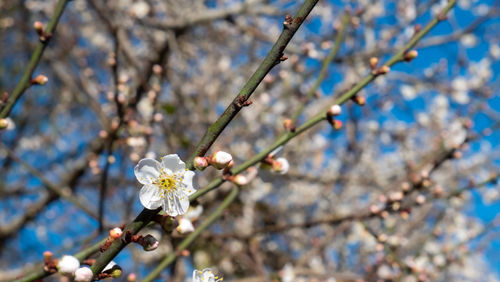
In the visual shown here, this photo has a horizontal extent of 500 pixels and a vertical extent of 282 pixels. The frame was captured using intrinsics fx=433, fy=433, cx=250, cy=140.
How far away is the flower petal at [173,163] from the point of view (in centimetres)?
125

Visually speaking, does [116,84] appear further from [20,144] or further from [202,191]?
[20,144]

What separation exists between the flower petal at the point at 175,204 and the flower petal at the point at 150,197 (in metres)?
0.03

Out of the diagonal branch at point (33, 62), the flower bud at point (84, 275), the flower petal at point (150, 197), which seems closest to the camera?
the flower bud at point (84, 275)

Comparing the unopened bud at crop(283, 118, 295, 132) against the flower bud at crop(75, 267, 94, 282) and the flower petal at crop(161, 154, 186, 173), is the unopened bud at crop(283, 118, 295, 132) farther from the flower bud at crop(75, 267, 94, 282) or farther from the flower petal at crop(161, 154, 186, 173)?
the flower bud at crop(75, 267, 94, 282)

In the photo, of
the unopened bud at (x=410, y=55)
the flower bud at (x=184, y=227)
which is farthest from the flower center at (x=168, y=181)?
the unopened bud at (x=410, y=55)

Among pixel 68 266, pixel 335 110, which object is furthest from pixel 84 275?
pixel 335 110

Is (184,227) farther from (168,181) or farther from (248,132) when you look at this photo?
(248,132)

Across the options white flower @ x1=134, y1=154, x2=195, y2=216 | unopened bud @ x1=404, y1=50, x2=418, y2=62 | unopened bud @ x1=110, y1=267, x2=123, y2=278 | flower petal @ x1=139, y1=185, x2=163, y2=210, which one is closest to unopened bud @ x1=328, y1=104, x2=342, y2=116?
unopened bud @ x1=404, y1=50, x2=418, y2=62

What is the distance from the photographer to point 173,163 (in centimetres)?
128

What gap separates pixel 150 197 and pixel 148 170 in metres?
0.20

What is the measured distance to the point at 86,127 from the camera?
25.3 feet

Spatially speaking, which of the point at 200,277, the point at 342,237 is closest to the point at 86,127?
the point at 342,237

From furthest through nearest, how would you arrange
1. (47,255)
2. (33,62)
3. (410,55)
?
Result: (410,55) → (33,62) → (47,255)

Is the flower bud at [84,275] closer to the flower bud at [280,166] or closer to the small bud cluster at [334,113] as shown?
the flower bud at [280,166]
